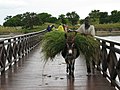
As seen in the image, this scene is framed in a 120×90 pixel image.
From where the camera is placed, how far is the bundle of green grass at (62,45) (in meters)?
8.66

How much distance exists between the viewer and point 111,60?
7.52 metres

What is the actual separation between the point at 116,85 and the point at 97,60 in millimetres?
1989

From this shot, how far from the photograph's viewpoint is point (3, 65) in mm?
9430

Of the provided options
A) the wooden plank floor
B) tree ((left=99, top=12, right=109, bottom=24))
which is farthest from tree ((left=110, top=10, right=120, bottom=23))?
the wooden plank floor

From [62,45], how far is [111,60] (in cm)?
163

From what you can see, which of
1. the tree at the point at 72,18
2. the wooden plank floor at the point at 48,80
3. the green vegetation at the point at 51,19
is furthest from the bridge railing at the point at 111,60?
the tree at the point at 72,18

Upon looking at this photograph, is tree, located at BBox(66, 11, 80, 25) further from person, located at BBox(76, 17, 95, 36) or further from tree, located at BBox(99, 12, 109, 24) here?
person, located at BBox(76, 17, 95, 36)

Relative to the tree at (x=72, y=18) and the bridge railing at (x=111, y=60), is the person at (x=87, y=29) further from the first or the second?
the tree at (x=72, y=18)

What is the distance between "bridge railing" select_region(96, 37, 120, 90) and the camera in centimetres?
692

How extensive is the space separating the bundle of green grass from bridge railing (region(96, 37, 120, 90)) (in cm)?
27

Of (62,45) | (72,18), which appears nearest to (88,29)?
(62,45)

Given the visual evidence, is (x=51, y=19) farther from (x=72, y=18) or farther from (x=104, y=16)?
(x=72, y=18)

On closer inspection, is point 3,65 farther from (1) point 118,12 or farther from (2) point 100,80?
(1) point 118,12

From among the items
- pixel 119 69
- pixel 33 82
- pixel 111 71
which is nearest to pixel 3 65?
pixel 33 82
